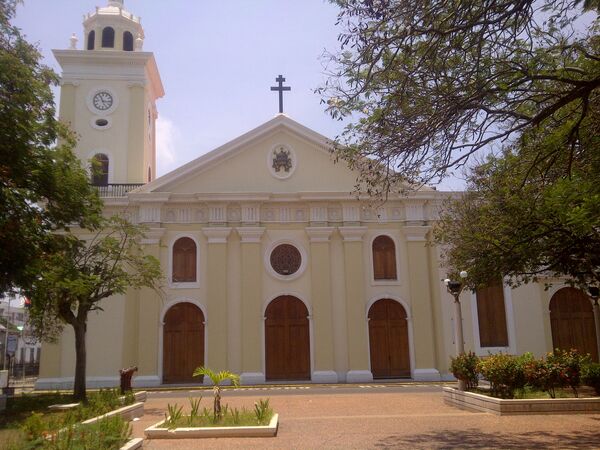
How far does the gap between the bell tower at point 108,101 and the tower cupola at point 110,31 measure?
0.05 meters

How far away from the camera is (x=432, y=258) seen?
26719 mm

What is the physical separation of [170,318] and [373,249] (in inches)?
353

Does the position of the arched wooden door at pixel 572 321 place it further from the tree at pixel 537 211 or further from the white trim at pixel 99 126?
the white trim at pixel 99 126

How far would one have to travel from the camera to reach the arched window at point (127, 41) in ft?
101

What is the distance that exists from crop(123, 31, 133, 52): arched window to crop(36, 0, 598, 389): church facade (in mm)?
7605

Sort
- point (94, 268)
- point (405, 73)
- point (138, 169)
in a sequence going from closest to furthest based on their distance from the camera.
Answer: point (405, 73) → point (94, 268) → point (138, 169)

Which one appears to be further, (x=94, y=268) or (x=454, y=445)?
(x=94, y=268)

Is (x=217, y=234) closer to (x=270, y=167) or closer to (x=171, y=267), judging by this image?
(x=171, y=267)

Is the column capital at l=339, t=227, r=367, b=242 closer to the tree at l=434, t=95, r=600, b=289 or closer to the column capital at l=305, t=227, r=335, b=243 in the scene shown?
the column capital at l=305, t=227, r=335, b=243

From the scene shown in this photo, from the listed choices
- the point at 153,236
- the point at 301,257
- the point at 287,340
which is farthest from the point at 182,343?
the point at 301,257

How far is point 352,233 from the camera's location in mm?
26438

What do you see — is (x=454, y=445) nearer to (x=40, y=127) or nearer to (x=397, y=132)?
(x=397, y=132)

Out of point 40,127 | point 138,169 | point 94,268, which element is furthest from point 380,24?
point 138,169

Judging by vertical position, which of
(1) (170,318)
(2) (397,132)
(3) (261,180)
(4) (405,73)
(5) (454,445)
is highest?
(3) (261,180)
